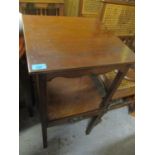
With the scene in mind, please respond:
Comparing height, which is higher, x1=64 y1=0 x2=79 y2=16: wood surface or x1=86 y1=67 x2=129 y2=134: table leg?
x1=64 y1=0 x2=79 y2=16: wood surface

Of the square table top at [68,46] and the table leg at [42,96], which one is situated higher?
the square table top at [68,46]

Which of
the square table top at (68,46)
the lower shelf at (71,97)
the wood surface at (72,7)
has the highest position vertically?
the wood surface at (72,7)

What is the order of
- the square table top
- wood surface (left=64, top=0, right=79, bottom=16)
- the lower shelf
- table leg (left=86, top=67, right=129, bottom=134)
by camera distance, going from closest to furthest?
the square table top
table leg (left=86, top=67, right=129, bottom=134)
the lower shelf
wood surface (left=64, top=0, right=79, bottom=16)

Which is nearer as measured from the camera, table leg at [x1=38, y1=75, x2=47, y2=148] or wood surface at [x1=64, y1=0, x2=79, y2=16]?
table leg at [x1=38, y1=75, x2=47, y2=148]

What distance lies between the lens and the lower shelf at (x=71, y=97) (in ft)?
3.23

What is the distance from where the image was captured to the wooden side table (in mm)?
673

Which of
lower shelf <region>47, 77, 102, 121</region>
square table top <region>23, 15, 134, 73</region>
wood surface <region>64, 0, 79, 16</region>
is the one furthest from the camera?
wood surface <region>64, 0, 79, 16</region>

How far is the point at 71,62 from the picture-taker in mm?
682

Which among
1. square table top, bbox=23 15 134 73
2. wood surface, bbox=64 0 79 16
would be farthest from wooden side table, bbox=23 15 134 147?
wood surface, bbox=64 0 79 16

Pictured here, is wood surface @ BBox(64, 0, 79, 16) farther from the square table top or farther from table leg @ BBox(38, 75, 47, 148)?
table leg @ BBox(38, 75, 47, 148)

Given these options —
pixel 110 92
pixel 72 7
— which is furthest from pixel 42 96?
pixel 72 7

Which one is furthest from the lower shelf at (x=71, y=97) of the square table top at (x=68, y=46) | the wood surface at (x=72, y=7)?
the wood surface at (x=72, y=7)

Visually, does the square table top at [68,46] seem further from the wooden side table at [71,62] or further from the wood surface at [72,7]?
the wood surface at [72,7]
